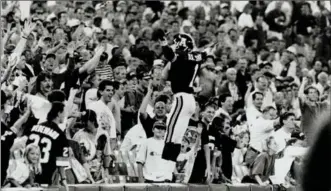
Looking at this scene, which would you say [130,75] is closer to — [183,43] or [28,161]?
[183,43]

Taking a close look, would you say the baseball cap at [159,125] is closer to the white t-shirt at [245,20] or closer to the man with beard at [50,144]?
the man with beard at [50,144]

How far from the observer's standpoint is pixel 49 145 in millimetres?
9391

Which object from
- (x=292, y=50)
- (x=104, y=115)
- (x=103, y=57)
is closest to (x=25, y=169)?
(x=104, y=115)

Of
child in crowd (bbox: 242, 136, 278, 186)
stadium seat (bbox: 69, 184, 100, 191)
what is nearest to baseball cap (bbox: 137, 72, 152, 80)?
child in crowd (bbox: 242, 136, 278, 186)

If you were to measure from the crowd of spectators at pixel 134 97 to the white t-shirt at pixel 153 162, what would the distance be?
1cm

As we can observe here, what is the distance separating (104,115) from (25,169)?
6.87 ft

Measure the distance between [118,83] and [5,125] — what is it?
3.29 m

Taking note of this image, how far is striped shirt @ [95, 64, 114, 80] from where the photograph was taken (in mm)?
12561

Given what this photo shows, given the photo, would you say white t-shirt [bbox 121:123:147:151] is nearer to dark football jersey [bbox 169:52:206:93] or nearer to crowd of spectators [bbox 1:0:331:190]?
crowd of spectators [bbox 1:0:331:190]

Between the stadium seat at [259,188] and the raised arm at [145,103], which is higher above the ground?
the raised arm at [145,103]

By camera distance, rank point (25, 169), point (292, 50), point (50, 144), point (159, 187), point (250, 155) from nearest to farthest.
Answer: point (25, 169) → point (50, 144) → point (159, 187) → point (250, 155) → point (292, 50)

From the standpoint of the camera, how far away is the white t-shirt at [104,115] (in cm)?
1102

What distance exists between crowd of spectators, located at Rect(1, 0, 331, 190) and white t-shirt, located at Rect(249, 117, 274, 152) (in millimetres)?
21

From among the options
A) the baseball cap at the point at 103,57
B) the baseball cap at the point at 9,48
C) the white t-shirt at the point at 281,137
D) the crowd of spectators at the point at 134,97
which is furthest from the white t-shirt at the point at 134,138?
the baseball cap at the point at 103,57
